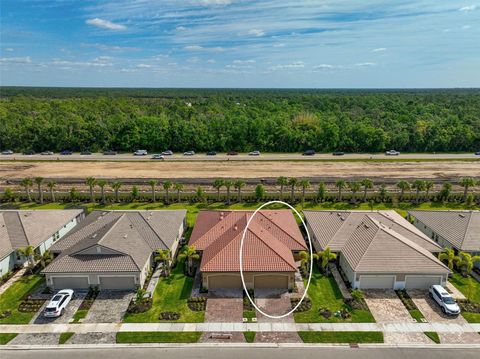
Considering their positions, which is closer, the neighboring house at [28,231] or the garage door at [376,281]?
the garage door at [376,281]

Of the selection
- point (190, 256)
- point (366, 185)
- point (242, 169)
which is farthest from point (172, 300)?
point (242, 169)

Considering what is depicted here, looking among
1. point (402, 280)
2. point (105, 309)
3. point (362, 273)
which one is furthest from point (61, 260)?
point (402, 280)

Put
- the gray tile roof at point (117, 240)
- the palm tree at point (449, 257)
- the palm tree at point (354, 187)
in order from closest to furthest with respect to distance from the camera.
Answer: the gray tile roof at point (117, 240) → the palm tree at point (449, 257) → the palm tree at point (354, 187)

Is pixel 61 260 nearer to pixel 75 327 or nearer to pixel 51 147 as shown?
pixel 75 327

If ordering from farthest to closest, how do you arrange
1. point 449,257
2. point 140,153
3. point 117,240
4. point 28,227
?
point 140,153, point 28,227, point 117,240, point 449,257

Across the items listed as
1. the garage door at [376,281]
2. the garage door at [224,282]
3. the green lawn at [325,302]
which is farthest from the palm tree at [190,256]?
the garage door at [376,281]

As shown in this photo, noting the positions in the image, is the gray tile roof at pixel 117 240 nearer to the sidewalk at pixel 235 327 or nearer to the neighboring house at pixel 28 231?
the neighboring house at pixel 28 231

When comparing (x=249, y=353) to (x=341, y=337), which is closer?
(x=249, y=353)

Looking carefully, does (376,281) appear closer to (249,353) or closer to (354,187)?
(249,353)
